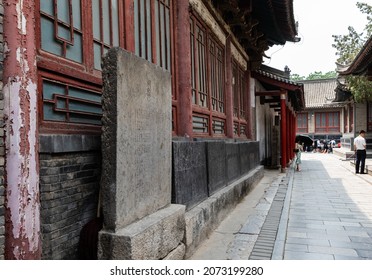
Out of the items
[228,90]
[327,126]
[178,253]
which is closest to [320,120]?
[327,126]

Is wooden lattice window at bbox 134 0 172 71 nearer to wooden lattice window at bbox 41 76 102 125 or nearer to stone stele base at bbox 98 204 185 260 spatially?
wooden lattice window at bbox 41 76 102 125

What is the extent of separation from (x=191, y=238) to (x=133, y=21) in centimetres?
270

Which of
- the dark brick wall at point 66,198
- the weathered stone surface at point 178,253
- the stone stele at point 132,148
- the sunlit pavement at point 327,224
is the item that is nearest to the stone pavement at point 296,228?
the sunlit pavement at point 327,224

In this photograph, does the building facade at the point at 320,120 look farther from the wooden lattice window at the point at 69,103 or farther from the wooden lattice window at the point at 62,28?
the wooden lattice window at the point at 62,28

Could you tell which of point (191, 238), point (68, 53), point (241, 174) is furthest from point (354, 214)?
point (68, 53)

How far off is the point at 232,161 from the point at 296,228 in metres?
2.34

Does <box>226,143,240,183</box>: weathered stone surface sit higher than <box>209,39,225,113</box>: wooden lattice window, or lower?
lower

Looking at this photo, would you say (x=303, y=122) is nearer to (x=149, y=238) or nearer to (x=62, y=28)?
(x=149, y=238)

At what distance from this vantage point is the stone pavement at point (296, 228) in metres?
4.33

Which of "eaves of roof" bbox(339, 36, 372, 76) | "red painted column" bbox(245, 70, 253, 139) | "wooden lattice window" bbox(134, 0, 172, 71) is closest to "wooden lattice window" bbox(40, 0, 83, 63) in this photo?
"wooden lattice window" bbox(134, 0, 172, 71)

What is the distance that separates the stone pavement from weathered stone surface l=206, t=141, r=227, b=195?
0.62 m

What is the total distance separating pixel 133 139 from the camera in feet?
10.3

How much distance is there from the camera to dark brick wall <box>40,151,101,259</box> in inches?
106

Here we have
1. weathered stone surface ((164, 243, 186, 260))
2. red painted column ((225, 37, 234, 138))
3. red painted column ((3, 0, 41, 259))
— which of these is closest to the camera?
red painted column ((3, 0, 41, 259))
